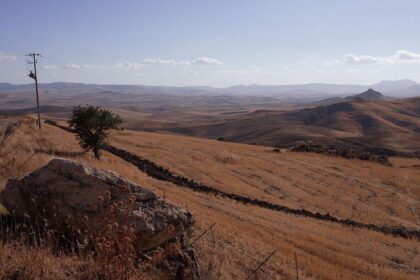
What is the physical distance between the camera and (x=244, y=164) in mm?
45906

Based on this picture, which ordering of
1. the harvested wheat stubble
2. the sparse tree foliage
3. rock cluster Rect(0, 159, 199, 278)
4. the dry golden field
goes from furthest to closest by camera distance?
the sparse tree foliage → the harvested wheat stubble → the dry golden field → rock cluster Rect(0, 159, 199, 278)

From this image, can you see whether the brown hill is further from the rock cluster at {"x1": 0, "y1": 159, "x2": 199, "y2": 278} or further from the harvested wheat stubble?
the rock cluster at {"x1": 0, "y1": 159, "x2": 199, "y2": 278}

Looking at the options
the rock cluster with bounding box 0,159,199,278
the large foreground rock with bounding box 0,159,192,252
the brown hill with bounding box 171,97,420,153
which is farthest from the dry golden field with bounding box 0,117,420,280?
the brown hill with bounding box 171,97,420,153

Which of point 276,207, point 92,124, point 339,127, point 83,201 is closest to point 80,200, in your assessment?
point 83,201

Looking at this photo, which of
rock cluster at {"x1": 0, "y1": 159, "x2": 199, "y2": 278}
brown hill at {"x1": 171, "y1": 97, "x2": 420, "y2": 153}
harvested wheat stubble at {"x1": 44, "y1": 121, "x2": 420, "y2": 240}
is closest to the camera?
rock cluster at {"x1": 0, "y1": 159, "x2": 199, "y2": 278}

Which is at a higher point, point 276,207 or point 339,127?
point 276,207

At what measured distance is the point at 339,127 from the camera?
15088 centimetres

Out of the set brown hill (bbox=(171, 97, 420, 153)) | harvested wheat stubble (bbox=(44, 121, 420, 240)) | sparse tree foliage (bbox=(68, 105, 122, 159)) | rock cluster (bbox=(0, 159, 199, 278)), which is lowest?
brown hill (bbox=(171, 97, 420, 153))

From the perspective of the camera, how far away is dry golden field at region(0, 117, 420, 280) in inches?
500

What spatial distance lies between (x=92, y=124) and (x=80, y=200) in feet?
85.5

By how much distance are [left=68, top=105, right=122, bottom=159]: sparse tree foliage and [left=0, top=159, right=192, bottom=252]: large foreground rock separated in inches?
Result: 966

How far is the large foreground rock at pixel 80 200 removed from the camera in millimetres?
7242

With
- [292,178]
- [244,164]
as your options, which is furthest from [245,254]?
[244,164]

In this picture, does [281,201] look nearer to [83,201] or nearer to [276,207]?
[276,207]
